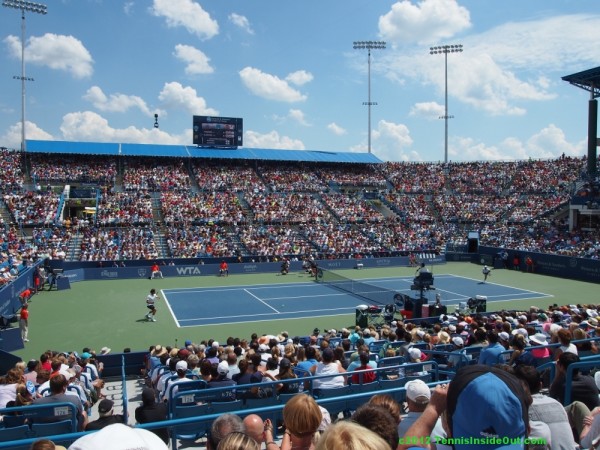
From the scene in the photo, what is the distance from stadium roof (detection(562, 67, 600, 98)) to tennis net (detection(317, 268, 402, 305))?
3133cm

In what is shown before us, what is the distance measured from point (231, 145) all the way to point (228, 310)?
36104 mm

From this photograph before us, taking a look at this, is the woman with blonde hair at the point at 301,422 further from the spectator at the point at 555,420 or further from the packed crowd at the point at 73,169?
the packed crowd at the point at 73,169

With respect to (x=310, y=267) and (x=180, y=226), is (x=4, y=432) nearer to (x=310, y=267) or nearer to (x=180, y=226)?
(x=310, y=267)

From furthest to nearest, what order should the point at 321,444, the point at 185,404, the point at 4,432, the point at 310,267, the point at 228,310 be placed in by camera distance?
1. the point at 310,267
2. the point at 228,310
3. the point at 185,404
4. the point at 4,432
5. the point at 321,444

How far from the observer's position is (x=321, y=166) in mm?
61844

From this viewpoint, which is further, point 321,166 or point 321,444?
point 321,166

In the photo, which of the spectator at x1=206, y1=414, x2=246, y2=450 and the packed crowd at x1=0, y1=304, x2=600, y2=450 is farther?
the spectator at x1=206, y1=414, x2=246, y2=450

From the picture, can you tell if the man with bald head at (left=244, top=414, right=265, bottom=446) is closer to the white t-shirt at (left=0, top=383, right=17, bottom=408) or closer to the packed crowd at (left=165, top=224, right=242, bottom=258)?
the white t-shirt at (left=0, top=383, right=17, bottom=408)

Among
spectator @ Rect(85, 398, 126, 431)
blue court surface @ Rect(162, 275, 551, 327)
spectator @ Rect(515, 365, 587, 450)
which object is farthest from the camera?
blue court surface @ Rect(162, 275, 551, 327)

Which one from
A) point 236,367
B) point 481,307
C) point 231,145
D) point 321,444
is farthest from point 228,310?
point 231,145

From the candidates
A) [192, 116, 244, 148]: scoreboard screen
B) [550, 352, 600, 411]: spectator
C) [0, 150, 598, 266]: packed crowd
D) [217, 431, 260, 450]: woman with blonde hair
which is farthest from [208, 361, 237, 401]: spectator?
[192, 116, 244, 148]: scoreboard screen

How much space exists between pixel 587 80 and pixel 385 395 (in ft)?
173

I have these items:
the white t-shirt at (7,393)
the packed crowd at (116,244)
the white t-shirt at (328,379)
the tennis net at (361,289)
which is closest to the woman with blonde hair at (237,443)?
the white t-shirt at (328,379)

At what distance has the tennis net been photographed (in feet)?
88.4
